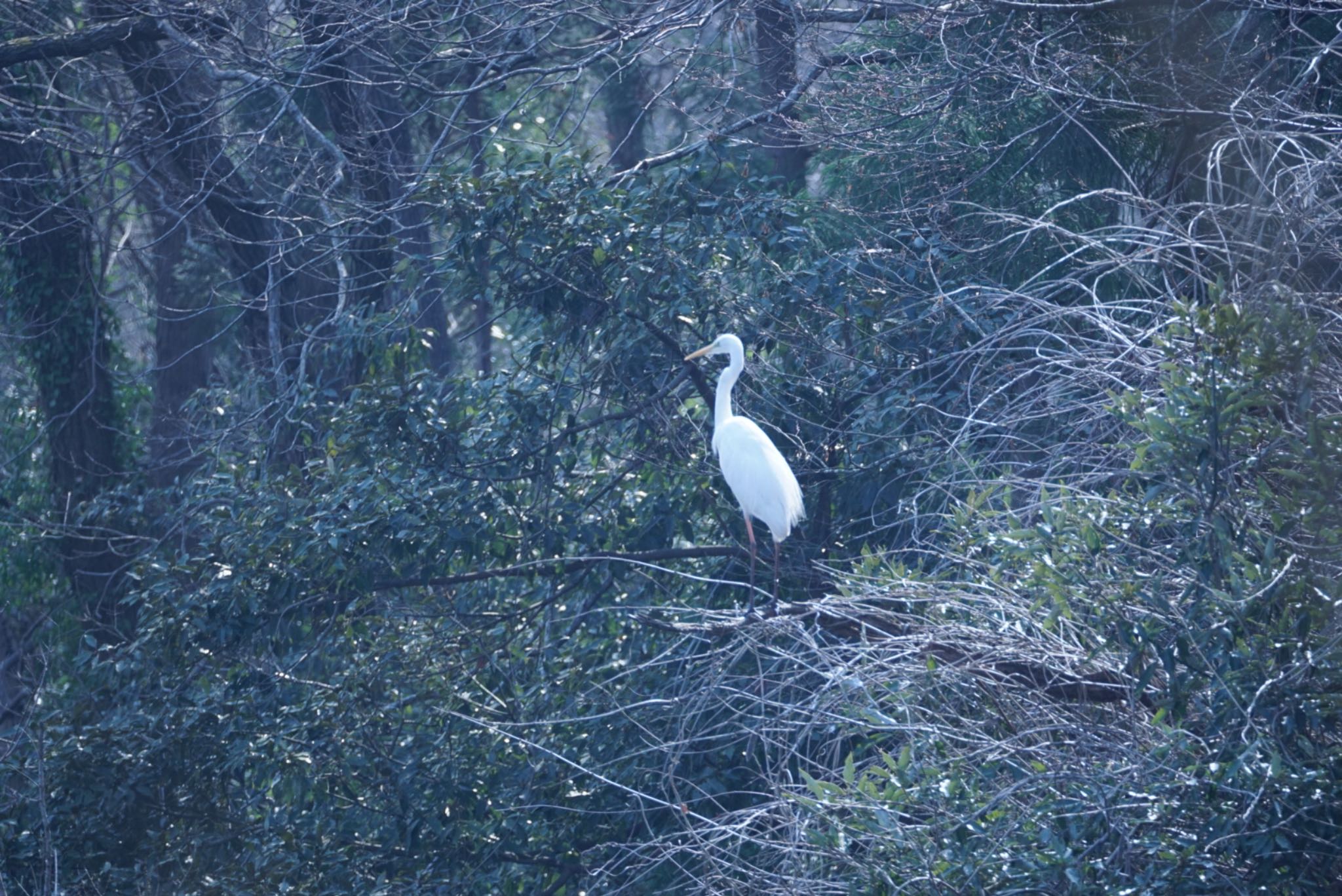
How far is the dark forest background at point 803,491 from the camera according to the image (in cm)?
291

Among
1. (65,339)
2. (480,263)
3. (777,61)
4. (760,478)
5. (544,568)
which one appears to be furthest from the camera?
(65,339)

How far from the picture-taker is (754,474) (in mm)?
4738

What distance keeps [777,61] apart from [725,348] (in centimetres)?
245

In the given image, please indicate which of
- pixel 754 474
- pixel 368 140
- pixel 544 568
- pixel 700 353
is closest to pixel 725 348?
pixel 700 353

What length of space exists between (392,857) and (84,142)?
17.4ft

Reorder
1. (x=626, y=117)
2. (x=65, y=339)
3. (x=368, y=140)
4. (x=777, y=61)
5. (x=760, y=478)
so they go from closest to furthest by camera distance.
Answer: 1. (x=760, y=478)
2. (x=777, y=61)
3. (x=368, y=140)
4. (x=65, y=339)
5. (x=626, y=117)

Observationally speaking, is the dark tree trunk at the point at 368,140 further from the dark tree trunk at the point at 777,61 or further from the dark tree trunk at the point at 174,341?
the dark tree trunk at the point at 174,341

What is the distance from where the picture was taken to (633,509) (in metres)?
5.38

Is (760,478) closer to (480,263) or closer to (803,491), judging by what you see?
(803,491)

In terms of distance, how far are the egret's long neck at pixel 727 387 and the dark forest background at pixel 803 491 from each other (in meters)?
0.27

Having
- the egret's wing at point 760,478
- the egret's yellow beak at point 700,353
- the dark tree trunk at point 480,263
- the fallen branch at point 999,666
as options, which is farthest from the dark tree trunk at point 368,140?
the fallen branch at point 999,666

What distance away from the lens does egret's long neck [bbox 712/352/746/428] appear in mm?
5047

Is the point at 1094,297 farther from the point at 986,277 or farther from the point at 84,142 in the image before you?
the point at 84,142

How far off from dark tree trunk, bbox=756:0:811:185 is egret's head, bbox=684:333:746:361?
1208 mm
